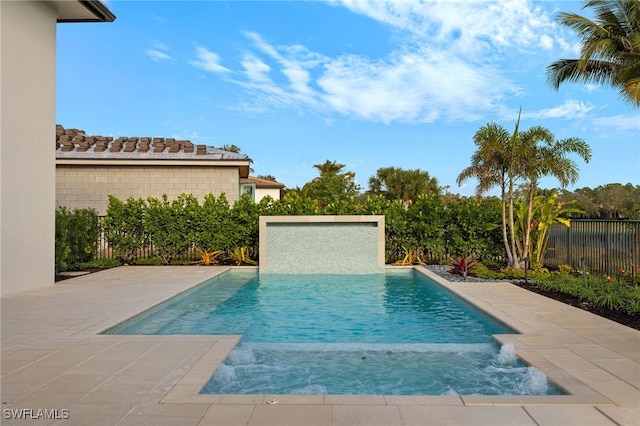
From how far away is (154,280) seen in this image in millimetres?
10930

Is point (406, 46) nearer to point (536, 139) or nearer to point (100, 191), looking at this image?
point (536, 139)

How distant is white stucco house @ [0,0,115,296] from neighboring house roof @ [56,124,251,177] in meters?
7.61

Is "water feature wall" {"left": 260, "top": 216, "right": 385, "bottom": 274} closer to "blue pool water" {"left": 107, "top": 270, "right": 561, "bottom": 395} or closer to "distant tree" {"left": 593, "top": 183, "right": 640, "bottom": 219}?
"blue pool water" {"left": 107, "top": 270, "right": 561, "bottom": 395}

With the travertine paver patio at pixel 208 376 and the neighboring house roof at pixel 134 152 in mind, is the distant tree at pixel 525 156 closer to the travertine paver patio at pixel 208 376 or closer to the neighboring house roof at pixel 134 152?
the travertine paver patio at pixel 208 376

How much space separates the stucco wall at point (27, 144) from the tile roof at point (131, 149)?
314 inches

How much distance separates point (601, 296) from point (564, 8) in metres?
10.2

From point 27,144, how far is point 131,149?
397 inches

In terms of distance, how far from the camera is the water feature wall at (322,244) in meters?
14.2

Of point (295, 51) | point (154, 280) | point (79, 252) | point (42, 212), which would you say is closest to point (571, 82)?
point (295, 51)

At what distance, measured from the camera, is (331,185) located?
1531 inches

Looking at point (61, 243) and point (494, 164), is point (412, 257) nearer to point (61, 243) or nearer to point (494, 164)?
point (494, 164)

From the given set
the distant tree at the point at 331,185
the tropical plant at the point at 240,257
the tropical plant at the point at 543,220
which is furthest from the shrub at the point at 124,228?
the distant tree at the point at 331,185

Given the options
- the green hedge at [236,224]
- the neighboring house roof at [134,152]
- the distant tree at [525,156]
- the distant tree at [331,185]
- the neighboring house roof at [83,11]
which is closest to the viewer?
the neighboring house roof at [83,11]

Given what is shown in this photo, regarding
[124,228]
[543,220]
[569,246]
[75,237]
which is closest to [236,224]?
[124,228]
